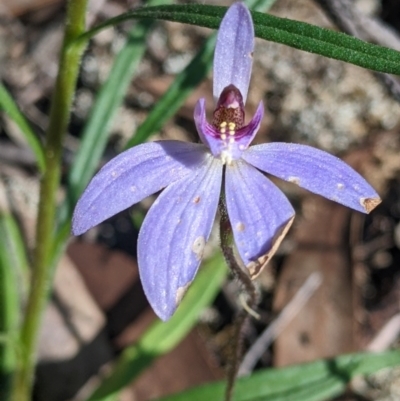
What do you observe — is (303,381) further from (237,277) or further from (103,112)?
(103,112)

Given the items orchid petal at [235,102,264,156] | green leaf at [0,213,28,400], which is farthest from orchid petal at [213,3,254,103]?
green leaf at [0,213,28,400]

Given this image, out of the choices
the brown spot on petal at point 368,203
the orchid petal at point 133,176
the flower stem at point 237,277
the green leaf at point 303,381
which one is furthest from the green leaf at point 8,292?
the brown spot on petal at point 368,203

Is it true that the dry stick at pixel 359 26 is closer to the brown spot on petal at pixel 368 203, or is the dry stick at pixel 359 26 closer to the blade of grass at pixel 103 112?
the blade of grass at pixel 103 112

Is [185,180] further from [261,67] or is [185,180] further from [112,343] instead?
[261,67]

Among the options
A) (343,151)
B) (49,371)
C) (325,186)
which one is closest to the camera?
(325,186)

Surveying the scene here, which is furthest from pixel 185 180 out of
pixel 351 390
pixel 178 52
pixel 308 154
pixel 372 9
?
pixel 372 9

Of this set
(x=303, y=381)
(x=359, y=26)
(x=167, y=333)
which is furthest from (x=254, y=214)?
(x=167, y=333)
